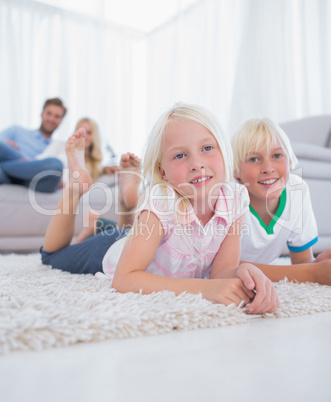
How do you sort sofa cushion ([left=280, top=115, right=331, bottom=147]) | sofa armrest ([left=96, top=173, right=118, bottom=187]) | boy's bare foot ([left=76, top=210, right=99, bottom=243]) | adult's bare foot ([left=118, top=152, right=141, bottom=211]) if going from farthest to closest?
sofa armrest ([left=96, top=173, right=118, bottom=187]), sofa cushion ([left=280, top=115, right=331, bottom=147]), boy's bare foot ([left=76, top=210, right=99, bottom=243]), adult's bare foot ([left=118, top=152, right=141, bottom=211])

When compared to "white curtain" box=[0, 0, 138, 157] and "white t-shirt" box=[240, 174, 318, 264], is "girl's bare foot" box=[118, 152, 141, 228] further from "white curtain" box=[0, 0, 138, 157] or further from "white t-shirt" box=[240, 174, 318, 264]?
"white curtain" box=[0, 0, 138, 157]

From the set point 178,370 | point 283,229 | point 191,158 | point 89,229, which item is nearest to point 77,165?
point 89,229

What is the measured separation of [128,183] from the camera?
4.52ft

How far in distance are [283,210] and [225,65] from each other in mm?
2827

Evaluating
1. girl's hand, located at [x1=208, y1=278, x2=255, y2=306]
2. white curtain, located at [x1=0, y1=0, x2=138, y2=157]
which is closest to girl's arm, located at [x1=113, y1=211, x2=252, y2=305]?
girl's hand, located at [x1=208, y1=278, x2=255, y2=306]

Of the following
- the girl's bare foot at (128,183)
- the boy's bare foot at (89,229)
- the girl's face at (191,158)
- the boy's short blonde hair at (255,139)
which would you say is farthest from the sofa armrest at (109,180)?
the girl's face at (191,158)

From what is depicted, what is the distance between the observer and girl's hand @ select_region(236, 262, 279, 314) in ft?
2.16

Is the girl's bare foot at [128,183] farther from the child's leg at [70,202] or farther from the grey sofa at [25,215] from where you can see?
the grey sofa at [25,215]

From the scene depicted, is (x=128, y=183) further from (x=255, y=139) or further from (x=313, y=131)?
(x=313, y=131)

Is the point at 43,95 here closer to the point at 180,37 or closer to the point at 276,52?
the point at 180,37

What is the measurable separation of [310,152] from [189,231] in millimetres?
1169

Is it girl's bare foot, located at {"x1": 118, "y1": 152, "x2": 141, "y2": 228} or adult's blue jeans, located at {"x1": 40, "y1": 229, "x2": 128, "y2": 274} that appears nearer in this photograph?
adult's blue jeans, located at {"x1": 40, "y1": 229, "x2": 128, "y2": 274}

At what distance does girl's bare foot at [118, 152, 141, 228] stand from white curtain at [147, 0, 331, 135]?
1416 millimetres

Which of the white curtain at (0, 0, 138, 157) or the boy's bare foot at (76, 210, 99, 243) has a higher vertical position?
the white curtain at (0, 0, 138, 157)
